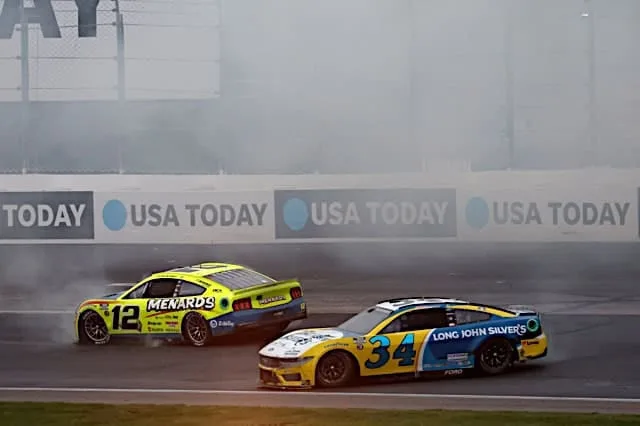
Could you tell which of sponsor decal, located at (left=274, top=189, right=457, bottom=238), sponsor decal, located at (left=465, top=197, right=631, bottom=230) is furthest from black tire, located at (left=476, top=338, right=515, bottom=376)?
sponsor decal, located at (left=465, top=197, right=631, bottom=230)

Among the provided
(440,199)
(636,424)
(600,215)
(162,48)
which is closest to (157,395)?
(162,48)

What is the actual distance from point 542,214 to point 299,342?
7.26 metres

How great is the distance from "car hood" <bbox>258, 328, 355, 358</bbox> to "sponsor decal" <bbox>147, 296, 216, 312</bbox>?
88.2 inches

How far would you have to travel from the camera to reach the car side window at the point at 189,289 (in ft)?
43.4

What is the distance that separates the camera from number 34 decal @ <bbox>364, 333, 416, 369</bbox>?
1057cm

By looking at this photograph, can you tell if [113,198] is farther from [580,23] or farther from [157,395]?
[580,23]

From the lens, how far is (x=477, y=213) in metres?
17.2

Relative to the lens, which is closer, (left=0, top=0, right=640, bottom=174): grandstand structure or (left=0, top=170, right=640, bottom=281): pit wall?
(left=0, top=0, right=640, bottom=174): grandstand structure

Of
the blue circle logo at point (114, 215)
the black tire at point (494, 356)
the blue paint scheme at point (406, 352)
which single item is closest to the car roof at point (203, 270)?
the blue paint scheme at point (406, 352)

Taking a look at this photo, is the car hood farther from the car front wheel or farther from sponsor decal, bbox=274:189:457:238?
sponsor decal, bbox=274:189:457:238

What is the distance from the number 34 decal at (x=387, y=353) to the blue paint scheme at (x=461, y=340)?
117mm

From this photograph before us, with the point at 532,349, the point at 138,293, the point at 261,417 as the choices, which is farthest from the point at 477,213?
the point at 261,417

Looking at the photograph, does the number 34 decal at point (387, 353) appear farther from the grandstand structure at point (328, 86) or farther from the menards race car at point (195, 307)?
Answer: the menards race car at point (195, 307)

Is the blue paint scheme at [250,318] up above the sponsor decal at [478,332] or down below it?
below
